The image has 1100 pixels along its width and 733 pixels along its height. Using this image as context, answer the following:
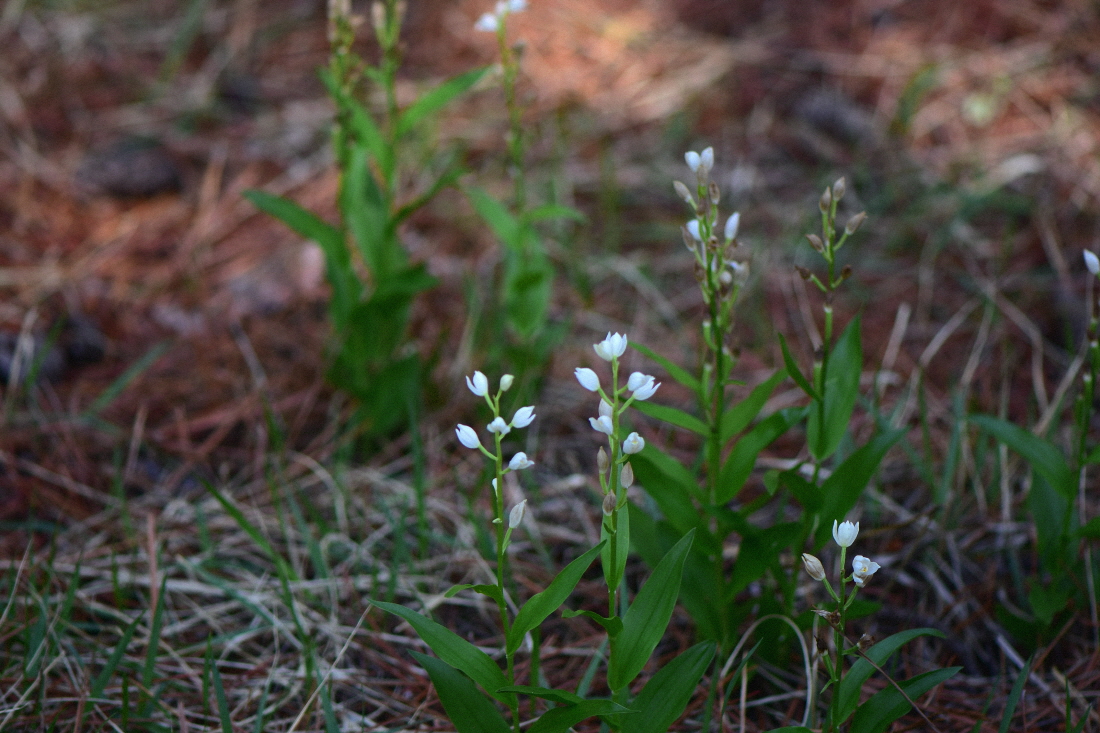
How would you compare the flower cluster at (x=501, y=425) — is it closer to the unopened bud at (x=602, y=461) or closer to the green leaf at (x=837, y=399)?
the unopened bud at (x=602, y=461)

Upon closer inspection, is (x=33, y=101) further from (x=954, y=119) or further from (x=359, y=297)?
(x=954, y=119)

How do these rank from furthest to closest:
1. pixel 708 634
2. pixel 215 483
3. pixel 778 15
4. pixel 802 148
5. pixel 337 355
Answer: pixel 778 15 < pixel 802 148 < pixel 337 355 < pixel 215 483 < pixel 708 634

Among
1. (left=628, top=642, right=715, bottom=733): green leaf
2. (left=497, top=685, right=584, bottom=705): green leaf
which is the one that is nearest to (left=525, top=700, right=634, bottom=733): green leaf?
(left=497, top=685, right=584, bottom=705): green leaf

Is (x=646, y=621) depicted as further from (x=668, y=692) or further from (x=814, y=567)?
(x=814, y=567)

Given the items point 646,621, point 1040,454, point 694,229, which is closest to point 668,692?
point 646,621

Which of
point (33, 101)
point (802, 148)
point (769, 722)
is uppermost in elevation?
point (33, 101)

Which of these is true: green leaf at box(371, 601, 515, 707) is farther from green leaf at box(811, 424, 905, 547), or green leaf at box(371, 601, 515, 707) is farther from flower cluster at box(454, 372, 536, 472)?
Answer: green leaf at box(811, 424, 905, 547)

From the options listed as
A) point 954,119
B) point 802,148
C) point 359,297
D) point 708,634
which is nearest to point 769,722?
point 708,634
